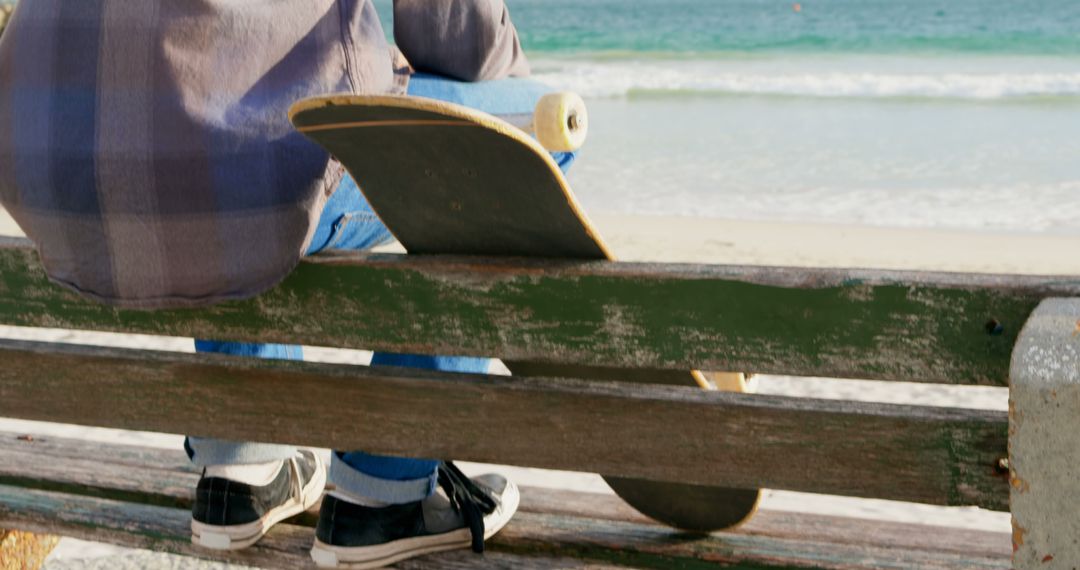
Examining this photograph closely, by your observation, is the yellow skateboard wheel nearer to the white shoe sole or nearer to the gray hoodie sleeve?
the gray hoodie sleeve

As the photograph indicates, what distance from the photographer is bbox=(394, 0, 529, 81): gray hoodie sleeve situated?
1.65 metres

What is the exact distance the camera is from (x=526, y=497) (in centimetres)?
197

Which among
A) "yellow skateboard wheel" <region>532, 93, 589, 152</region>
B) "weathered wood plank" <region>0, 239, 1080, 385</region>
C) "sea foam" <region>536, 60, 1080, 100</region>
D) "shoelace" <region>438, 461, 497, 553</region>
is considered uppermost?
"yellow skateboard wheel" <region>532, 93, 589, 152</region>

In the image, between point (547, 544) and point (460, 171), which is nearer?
point (460, 171)

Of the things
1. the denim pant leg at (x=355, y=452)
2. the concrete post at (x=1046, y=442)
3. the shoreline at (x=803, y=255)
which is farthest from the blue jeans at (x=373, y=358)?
the shoreline at (x=803, y=255)

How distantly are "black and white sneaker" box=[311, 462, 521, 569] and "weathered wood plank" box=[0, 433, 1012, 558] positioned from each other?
0.13m

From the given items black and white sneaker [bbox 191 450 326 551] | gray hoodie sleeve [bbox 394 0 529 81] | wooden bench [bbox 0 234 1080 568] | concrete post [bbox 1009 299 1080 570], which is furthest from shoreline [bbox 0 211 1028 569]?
concrete post [bbox 1009 299 1080 570]

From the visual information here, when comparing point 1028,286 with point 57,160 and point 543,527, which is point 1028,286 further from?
point 57,160

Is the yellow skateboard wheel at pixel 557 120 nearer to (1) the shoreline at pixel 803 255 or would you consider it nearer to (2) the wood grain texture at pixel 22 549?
(2) the wood grain texture at pixel 22 549

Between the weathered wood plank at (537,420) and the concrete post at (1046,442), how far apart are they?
0.18 metres

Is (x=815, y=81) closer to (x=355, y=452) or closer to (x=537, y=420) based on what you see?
(x=355, y=452)

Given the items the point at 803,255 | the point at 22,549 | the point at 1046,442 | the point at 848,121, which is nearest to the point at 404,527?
the point at 22,549

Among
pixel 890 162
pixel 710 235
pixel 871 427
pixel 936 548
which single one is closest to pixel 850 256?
pixel 710 235

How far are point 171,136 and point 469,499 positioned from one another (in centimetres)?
67
